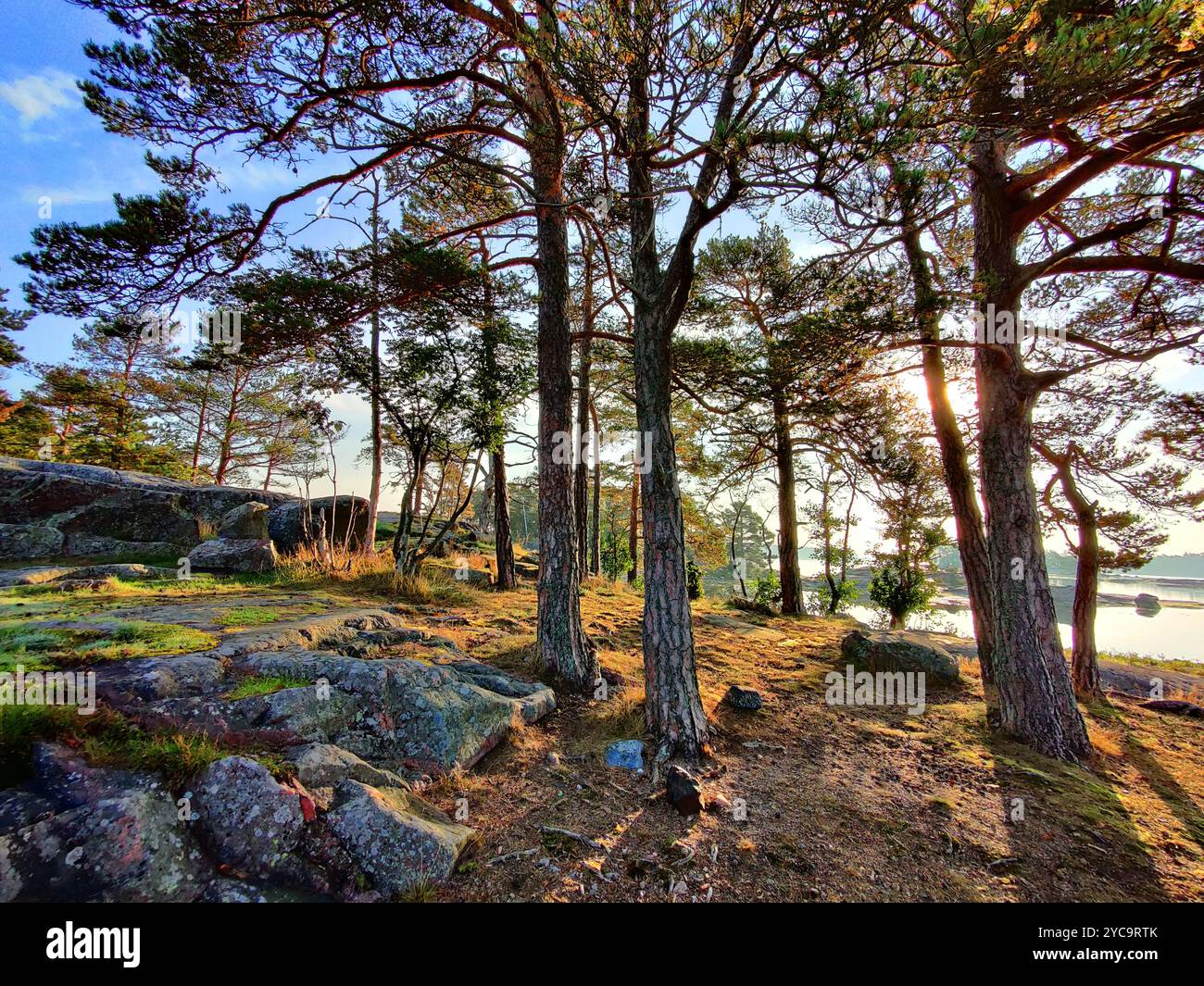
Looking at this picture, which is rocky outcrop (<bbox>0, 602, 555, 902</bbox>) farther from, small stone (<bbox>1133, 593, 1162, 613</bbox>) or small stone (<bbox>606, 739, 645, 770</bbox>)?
small stone (<bbox>1133, 593, 1162, 613</bbox>)

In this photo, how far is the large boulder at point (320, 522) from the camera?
30.1 feet

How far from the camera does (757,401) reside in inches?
224

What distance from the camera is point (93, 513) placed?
23.8 ft

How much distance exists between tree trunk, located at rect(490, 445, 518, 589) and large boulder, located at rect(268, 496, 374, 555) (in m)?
3.13

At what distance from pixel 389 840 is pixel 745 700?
12.7 feet

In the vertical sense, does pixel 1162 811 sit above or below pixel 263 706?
below

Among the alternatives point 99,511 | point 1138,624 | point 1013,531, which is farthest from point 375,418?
point 1138,624

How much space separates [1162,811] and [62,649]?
8.36 meters

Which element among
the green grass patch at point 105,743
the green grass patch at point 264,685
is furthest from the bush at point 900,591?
the green grass patch at point 105,743

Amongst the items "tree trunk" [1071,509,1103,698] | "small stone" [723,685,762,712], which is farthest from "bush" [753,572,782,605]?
"small stone" [723,685,762,712]

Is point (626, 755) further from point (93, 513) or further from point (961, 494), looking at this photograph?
point (93, 513)

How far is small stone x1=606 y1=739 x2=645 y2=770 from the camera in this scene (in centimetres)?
359
